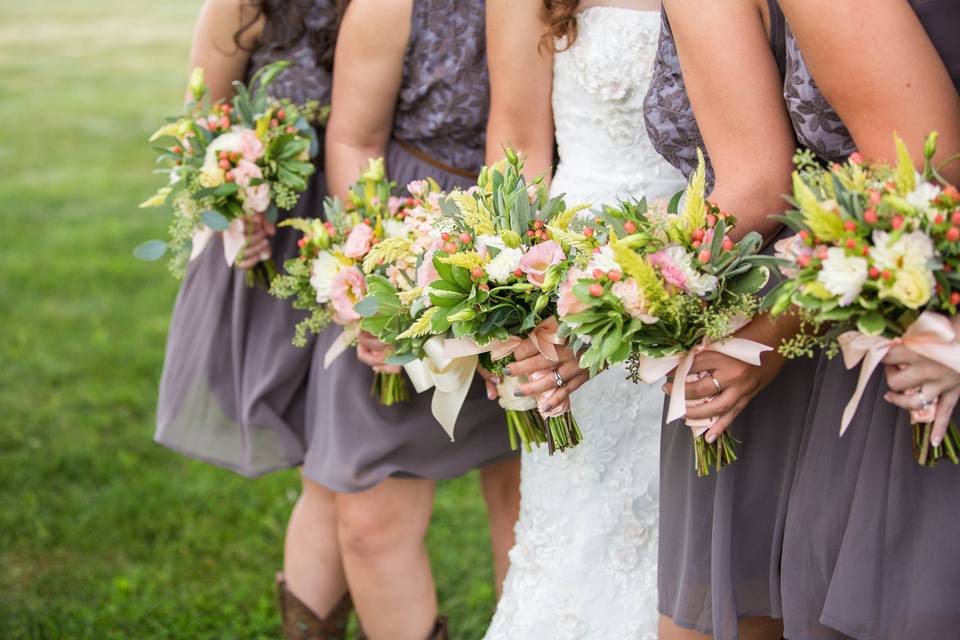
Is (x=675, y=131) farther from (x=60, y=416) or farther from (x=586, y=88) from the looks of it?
(x=60, y=416)

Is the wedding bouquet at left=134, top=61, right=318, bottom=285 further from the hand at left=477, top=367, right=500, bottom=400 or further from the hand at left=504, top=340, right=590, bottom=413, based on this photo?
the hand at left=504, top=340, right=590, bottom=413

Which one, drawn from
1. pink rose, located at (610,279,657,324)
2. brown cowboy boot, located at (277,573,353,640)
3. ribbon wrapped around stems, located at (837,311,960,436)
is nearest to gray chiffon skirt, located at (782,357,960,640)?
ribbon wrapped around stems, located at (837,311,960,436)

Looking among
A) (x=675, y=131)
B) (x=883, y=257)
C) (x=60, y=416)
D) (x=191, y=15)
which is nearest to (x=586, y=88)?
(x=675, y=131)

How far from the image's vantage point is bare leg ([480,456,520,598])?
3.58m

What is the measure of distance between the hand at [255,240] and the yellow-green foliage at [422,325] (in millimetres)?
951

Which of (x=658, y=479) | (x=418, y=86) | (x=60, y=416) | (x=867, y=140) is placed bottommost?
(x=60, y=416)

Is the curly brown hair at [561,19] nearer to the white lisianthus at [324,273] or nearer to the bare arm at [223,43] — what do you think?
the white lisianthus at [324,273]

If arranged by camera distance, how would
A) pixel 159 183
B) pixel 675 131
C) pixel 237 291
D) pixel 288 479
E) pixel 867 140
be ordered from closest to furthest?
pixel 867 140 → pixel 675 131 → pixel 237 291 → pixel 288 479 → pixel 159 183

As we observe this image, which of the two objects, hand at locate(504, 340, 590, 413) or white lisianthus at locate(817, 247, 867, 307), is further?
hand at locate(504, 340, 590, 413)

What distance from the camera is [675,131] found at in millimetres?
2502

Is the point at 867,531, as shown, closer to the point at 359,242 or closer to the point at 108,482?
the point at 359,242

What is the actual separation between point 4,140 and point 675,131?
990 centimetres

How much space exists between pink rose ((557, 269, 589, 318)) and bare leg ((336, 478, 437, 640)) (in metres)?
1.20

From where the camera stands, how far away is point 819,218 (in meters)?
1.90
